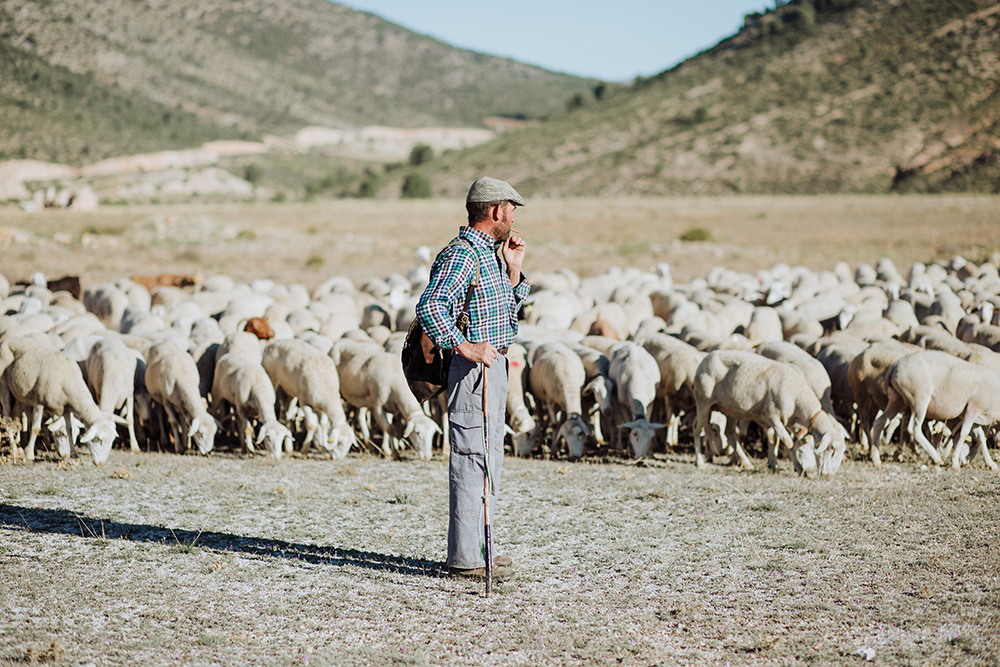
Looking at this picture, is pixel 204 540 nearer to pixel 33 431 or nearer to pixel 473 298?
pixel 473 298

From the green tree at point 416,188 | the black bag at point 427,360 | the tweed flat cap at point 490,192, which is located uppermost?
the green tree at point 416,188

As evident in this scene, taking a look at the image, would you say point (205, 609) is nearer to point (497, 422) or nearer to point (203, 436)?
point (497, 422)

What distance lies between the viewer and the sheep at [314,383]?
31.3ft

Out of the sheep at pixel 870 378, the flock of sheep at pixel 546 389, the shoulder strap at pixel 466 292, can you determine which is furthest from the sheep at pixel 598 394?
the shoulder strap at pixel 466 292

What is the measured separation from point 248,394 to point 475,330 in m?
5.48

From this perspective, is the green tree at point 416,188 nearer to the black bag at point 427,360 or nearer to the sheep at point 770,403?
the sheep at point 770,403

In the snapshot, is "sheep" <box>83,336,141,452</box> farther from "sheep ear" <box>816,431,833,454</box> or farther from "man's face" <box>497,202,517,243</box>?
"sheep ear" <box>816,431,833,454</box>

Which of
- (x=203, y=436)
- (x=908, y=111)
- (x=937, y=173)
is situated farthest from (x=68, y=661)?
(x=908, y=111)

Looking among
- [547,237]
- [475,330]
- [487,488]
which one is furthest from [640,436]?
[547,237]

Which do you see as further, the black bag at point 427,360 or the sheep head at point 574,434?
the sheep head at point 574,434

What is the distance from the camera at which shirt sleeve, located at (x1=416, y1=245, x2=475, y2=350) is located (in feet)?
15.9

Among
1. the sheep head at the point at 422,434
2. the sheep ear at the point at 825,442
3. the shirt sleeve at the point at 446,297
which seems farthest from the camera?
the sheep head at the point at 422,434

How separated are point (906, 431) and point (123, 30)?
91.2 m

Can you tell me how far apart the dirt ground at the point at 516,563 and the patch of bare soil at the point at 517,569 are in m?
0.02
